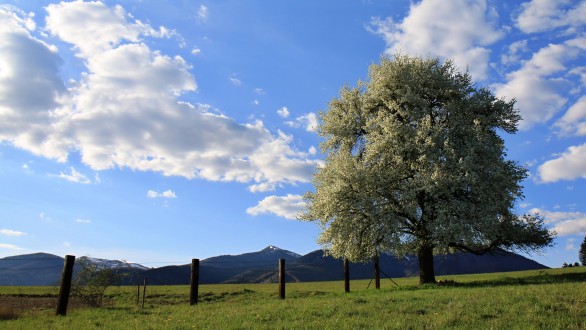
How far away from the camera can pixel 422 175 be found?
29656 mm

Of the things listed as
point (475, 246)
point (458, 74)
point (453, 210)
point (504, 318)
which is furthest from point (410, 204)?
point (504, 318)

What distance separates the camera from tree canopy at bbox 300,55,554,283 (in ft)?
96.0

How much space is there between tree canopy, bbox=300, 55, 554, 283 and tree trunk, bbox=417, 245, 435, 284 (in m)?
0.08

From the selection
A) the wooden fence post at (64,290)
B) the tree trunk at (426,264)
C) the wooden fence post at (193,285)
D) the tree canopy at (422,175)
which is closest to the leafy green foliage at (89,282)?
the wooden fence post at (64,290)

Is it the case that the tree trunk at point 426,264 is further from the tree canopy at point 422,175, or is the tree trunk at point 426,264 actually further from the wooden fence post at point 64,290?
the wooden fence post at point 64,290

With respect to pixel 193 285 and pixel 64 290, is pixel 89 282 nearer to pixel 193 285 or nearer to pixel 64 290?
pixel 64 290

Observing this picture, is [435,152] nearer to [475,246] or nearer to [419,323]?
[475,246]

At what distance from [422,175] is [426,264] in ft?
25.3

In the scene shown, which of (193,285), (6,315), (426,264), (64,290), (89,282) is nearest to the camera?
(64,290)

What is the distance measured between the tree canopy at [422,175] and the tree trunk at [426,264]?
8 centimetres

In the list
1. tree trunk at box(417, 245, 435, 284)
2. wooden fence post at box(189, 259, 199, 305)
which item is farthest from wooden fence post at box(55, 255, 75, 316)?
tree trunk at box(417, 245, 435, 284)

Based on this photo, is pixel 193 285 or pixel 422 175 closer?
pixel 193 285

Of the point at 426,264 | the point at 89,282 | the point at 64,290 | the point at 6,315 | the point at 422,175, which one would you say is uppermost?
the point at 422,175

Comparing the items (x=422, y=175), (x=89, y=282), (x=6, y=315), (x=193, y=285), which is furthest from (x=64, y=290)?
(x=422, y=175)
